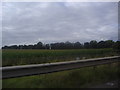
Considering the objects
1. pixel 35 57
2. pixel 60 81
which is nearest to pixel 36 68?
pixel 60 81

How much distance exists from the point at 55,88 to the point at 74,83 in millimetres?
1080

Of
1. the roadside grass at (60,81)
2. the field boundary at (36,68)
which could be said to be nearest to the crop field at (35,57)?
the roadside grass at (60,81)

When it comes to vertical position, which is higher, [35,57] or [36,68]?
[36,68]

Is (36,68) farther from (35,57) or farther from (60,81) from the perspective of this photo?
(35,57)

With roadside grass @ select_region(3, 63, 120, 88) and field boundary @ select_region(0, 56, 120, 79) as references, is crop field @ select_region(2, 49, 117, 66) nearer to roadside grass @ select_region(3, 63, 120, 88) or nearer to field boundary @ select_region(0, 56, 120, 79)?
roadside grass @ select_region(3, 63, 120, 88)

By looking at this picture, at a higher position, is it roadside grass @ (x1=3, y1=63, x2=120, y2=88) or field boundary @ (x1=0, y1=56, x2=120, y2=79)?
field boundary @ (x1=0, y1=56, x2=120, y2=79)

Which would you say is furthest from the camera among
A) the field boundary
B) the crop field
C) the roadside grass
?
the crop field

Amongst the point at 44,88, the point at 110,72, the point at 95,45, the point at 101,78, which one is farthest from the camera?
the point at 95,45

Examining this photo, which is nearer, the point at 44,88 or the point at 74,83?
the point at 44,88

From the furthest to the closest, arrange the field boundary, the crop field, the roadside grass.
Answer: the crop field < the roadside grass < the field boundary

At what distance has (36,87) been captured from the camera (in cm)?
564

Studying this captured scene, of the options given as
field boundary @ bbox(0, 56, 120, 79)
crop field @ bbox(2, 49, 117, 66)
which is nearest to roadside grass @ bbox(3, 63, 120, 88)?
field boundary @ bbox(0, 56, 120, 79)

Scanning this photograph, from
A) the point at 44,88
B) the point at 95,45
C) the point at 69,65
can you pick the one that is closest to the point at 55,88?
the point at 44,88

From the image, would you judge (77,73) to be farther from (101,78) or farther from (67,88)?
(67,88)
